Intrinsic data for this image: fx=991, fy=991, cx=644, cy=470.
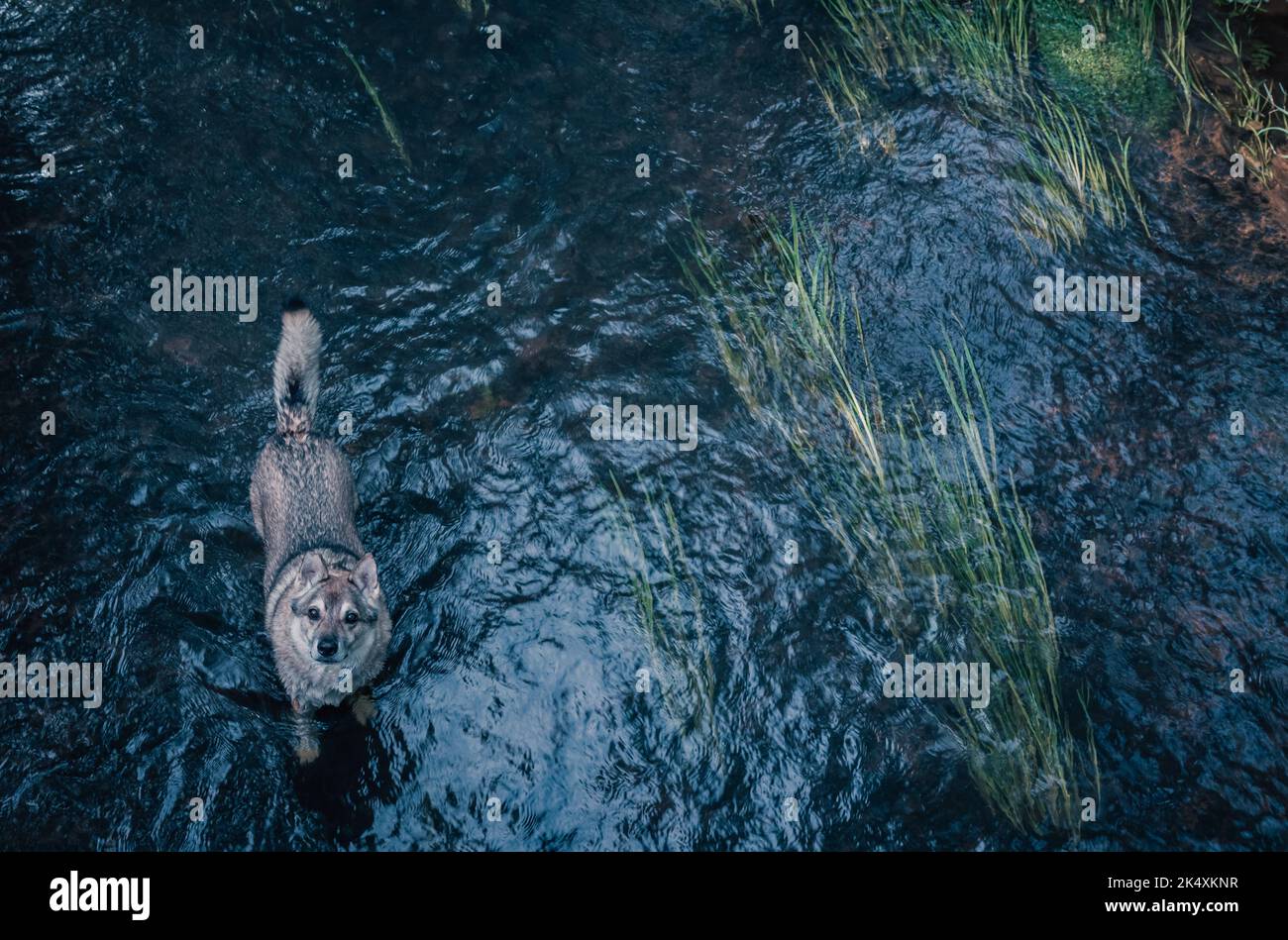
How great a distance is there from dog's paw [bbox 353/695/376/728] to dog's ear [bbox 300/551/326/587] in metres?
0.74

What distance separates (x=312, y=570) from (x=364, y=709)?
862 mm

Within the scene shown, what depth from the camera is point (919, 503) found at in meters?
5.99

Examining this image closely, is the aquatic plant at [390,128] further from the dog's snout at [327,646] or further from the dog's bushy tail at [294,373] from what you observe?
the dog's snout at [327,646]

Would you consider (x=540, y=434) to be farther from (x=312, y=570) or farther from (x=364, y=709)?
(x=364, y=709)

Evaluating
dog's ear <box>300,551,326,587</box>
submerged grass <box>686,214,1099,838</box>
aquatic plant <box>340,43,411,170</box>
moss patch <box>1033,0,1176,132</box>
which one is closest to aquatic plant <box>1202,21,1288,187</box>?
moss patch <box>1033,0,1176,132</box>

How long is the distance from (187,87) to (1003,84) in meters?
6.68

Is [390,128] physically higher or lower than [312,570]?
higher

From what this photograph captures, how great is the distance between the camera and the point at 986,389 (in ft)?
21.5

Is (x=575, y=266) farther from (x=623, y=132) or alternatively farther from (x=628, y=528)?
(x=628, y=528)

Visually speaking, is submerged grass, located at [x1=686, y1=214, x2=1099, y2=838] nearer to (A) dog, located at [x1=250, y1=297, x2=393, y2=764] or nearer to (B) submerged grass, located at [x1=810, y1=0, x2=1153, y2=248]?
(B) submerged grass, located at [x1=810, y1=0, x2=1153, y2=248]

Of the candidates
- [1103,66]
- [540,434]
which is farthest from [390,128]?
[1103,66]

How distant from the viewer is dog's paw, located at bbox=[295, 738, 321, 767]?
5203mm

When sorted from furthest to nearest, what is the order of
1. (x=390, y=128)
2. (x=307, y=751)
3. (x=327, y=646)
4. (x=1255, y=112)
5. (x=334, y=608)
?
(x=390, y=128) < (x=1255, y=112) < (x=307, y=751) < (x=334, y=608) < (x=327, y=646)

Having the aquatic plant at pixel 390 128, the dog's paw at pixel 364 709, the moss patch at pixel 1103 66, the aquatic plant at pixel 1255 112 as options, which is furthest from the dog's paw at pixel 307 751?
the aquatic plant at pixel 1255 112
